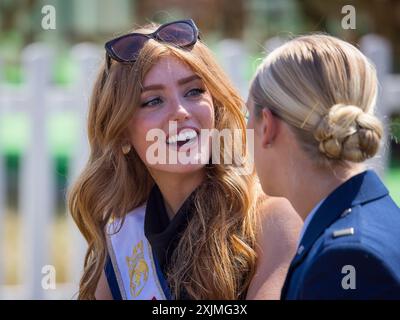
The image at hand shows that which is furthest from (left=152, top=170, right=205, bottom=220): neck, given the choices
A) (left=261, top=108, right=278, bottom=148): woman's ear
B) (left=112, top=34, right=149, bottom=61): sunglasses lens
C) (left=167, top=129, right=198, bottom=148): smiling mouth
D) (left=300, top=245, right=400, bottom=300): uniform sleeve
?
(left=300, top=245, right=400, bottom=300): uniform sleeve

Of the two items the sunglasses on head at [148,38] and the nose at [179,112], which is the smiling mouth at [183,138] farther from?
the sunglasses on head at [148,38]

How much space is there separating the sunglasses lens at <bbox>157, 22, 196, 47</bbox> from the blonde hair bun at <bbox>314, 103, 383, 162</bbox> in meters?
0.68

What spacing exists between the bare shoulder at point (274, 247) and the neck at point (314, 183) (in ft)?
0.88

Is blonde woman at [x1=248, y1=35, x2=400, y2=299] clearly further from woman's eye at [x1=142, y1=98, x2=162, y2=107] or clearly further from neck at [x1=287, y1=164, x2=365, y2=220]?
woman's eye at [x1=142, y1=98, x2=162, y2=107]

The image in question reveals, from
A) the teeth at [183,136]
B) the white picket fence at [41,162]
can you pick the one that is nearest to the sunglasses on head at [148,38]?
the teeth at [183,136]

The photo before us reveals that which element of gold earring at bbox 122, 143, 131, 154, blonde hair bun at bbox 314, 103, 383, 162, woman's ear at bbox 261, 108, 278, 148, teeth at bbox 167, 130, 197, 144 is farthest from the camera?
gold earring at bbox 122, 143, 131, 154

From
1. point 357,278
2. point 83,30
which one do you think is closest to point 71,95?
point 357,278

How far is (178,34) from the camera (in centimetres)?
238

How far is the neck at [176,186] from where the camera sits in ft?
7.83

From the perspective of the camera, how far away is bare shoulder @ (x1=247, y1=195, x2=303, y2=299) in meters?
2.13

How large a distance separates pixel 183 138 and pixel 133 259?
393mm

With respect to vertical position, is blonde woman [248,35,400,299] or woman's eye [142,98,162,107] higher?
woman's eye [142,98,162,107]

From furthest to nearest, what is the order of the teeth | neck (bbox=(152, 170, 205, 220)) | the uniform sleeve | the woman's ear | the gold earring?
the gold earring < neck (bbox=(152, 170, 205, 220)) < the teeth < the woman's ear < the uniform sleeve
